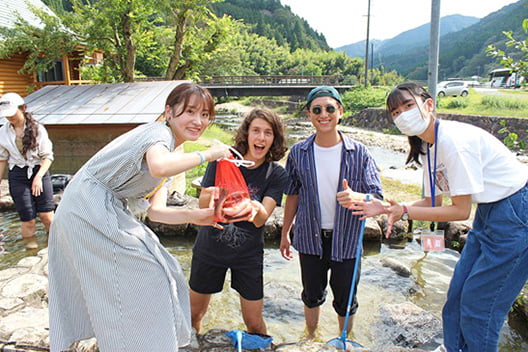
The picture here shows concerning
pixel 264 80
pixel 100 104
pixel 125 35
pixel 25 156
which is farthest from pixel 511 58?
pixel 264 80

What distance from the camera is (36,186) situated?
4.80 m

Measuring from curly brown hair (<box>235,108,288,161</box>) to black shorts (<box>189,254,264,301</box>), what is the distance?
2.58 ft

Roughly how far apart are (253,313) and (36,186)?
3.57 m

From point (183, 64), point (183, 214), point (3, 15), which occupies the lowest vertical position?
point (183, 214)

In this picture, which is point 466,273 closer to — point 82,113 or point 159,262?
point 159,262

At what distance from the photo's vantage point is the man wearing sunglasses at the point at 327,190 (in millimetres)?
2953

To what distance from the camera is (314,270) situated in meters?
3.13

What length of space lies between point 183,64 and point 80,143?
26.0 feet

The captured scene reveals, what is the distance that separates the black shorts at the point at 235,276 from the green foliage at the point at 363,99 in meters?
30.5

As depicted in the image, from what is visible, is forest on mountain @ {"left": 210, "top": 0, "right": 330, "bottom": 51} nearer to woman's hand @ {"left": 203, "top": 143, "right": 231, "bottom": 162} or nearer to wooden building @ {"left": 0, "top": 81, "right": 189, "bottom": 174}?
wooden building @ {"left": 0, "top": 81, "right": 189, "bottom": 174}

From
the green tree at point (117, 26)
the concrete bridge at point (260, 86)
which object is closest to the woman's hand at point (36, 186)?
the green tree at point (117, 26)

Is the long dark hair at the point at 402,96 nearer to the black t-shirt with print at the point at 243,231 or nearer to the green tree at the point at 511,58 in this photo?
the black t-shirt with print at the point at 243,231

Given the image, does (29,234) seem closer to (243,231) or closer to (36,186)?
(36,186)

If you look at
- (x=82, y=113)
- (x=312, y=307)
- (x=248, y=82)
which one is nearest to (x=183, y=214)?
(x=312, y=307)
